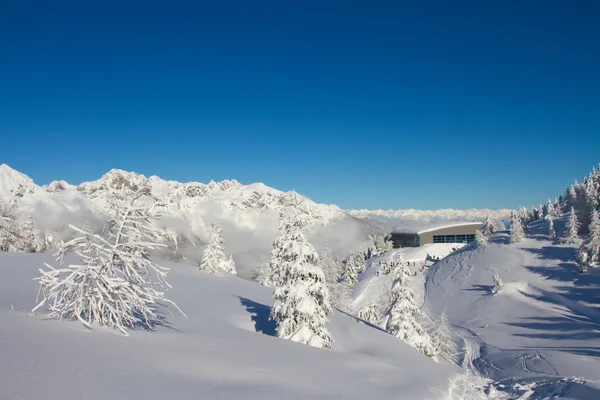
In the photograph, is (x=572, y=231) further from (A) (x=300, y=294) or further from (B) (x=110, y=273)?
(B) (x=110, y=273)

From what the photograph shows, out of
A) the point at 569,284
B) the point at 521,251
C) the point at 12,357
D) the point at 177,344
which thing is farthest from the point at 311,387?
the point at 521,251

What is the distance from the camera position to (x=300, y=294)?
19141mm

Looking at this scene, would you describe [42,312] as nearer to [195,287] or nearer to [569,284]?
[195,287]

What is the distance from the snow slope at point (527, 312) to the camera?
98.7 ft

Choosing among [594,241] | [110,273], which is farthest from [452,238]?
[110,273]

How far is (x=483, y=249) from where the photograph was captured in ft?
255

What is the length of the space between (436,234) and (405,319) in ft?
385

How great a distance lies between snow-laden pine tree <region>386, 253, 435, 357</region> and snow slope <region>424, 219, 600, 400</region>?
6.19 metres

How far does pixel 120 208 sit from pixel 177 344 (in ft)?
15.2

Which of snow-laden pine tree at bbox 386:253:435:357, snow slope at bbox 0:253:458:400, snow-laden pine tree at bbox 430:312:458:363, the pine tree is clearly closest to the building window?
the pine tree

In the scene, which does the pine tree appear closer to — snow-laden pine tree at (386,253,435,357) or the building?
snow-laden pine tree at (386,253,435,357)

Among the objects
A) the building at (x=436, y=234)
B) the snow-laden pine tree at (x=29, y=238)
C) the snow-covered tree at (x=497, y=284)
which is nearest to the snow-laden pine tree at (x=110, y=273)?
the snow-laden pine tree at (x=29, y=238)

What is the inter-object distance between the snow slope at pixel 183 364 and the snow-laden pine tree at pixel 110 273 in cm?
59

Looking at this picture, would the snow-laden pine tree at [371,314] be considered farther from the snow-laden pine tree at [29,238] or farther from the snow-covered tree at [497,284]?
the snow-laden pine tree at [29,238]
